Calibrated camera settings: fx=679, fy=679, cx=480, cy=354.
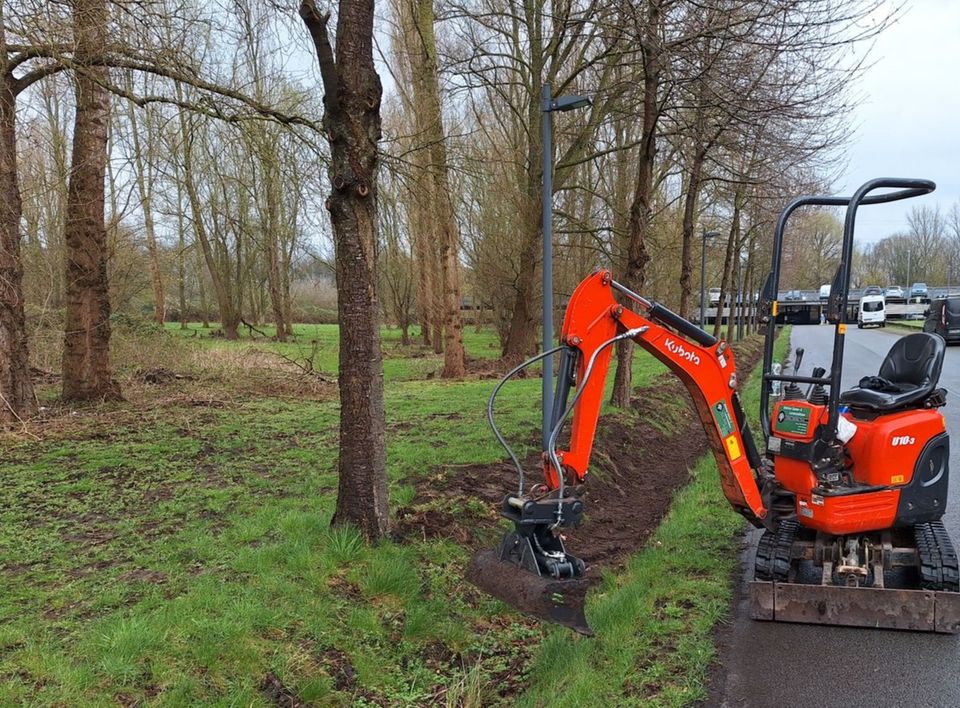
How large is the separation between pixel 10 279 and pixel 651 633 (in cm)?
855

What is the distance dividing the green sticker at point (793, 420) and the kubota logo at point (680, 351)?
2.39ft

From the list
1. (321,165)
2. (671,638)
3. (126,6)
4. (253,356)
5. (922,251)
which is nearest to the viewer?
(671,638)

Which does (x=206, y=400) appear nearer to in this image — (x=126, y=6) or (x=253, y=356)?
(x=253, y=356)

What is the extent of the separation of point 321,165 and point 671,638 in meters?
6.69

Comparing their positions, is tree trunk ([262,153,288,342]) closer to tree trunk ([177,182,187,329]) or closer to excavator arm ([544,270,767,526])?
tree trunk ([177,182,187,329])

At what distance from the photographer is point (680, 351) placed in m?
4.67

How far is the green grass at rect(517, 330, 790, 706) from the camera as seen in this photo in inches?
148

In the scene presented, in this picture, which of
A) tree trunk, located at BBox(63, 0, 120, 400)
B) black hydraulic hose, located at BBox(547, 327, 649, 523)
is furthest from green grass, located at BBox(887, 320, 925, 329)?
black hydraulic hose, located at BBox(547, 327, 649, 523)

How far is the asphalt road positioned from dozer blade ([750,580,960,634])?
59 mm

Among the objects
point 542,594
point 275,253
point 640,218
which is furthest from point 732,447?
point 275,253

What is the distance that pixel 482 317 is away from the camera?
34938mm

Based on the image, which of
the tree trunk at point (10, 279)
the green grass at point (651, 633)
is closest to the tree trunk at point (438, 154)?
the tree trunk at point (10, 279)

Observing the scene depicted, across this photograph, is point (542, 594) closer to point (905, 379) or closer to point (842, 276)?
point (842, 276)

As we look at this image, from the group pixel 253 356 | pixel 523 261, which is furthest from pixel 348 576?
pixel 523 261
